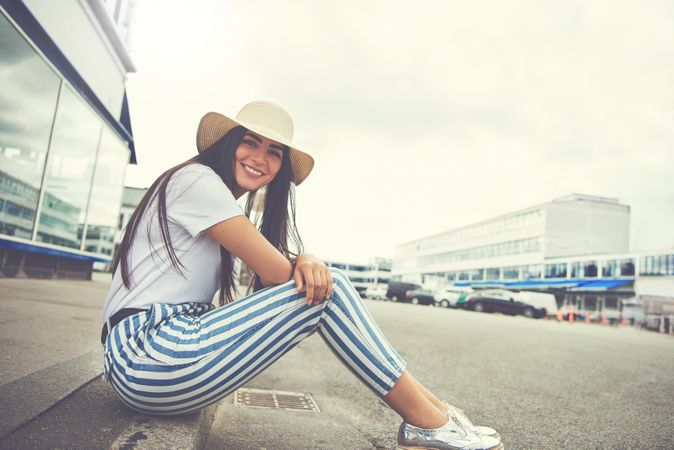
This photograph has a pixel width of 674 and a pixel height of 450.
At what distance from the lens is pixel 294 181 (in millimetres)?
2469

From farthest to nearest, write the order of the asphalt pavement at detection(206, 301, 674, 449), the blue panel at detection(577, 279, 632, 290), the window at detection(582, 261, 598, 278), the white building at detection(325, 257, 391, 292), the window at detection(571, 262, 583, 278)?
1. the white building at detection(325, 257, 391, 292)
2. the window at detection(571, 262, 583, 278)
3. the window at detection(582, 261, 598, 278)
4. the blue panel at detection(577, 279, 632, 290)
5. the asphalt pavement at detection(206, 301, 674, 449)

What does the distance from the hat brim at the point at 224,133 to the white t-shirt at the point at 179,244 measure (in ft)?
Result: 1.13

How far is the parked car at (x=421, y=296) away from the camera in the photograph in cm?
3725

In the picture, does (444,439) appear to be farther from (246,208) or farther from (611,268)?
(611,268)

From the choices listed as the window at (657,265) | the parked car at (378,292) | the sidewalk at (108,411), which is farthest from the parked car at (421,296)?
the sidewalk at (108,411)

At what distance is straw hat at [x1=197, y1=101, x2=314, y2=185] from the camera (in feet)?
6.63

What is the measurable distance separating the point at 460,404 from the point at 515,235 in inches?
2176

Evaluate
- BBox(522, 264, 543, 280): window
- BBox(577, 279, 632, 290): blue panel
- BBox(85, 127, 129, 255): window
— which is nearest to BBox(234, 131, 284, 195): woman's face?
BBox(85, 127, 129, 255): window

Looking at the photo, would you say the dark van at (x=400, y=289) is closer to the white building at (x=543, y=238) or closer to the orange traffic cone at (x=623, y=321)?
the white building at (x=543, y=238)

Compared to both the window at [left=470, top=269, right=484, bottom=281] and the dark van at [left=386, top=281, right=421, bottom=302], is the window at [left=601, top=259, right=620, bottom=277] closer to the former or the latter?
the dark van at [left=386, top=281, right=421, bottom=302]

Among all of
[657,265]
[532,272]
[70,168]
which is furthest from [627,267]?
[70,168]

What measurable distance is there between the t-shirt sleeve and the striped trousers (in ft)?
1.00

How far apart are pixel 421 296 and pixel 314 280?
37.2 metres

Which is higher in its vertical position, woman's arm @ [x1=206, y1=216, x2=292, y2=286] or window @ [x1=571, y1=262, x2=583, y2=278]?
window @ [x1=571, y1=262, x2=583, y2=278]
